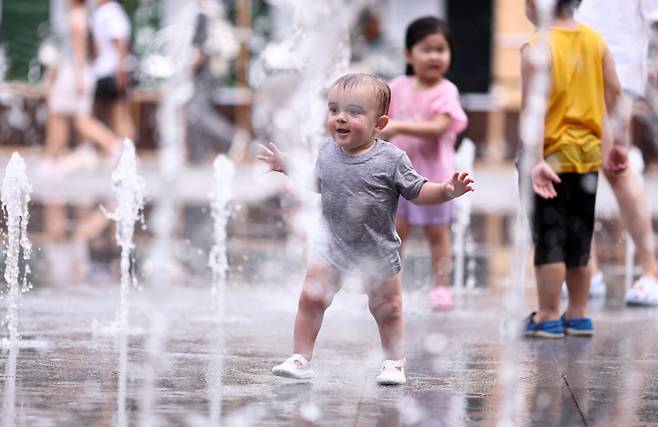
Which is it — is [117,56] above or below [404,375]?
above

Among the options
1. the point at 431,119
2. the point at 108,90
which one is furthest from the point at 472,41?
the point at 431,119

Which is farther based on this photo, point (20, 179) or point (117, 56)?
point (117, 56)

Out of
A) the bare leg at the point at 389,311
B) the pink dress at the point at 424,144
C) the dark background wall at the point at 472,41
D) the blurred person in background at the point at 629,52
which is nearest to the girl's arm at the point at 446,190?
the bare leg at the point at 389,311

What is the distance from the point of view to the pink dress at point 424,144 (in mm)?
6840

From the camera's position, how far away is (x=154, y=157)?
18438mm

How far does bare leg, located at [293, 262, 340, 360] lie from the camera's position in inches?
194

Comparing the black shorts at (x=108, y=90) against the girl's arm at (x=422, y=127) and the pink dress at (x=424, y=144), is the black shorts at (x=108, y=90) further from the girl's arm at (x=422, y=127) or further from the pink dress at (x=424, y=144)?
the girl's arm at (x=422, y=127)

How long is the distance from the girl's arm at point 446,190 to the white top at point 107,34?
10.2m

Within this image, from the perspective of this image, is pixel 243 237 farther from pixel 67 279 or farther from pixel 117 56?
pixel 117 56

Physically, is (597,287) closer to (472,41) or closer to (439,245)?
(439,245)

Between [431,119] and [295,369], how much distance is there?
2241mm

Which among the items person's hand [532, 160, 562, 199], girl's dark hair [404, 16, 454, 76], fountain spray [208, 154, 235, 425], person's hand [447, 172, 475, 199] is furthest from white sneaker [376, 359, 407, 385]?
girl's dark hair [404, 16, 454, 76]

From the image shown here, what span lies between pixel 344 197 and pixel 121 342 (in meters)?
1.19

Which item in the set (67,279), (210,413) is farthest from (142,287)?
(210,413)
